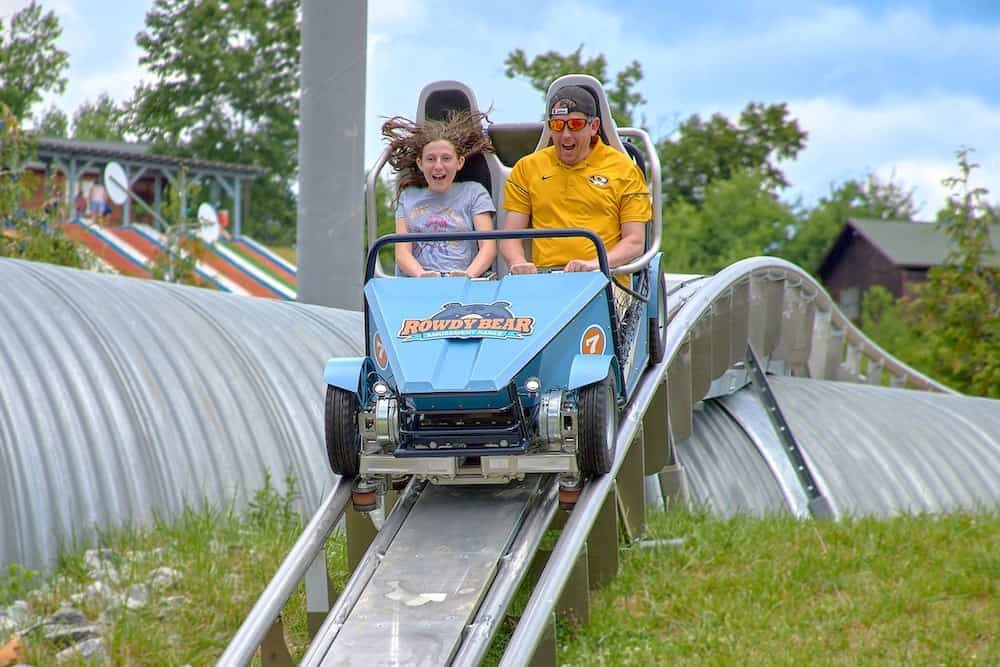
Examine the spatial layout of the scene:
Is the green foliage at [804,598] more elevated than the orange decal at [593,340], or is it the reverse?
the orange decal at [593,340]

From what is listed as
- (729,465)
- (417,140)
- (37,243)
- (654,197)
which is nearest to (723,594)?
(654,197)

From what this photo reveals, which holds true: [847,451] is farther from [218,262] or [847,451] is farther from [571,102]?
[218,262]

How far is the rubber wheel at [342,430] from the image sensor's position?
650cm

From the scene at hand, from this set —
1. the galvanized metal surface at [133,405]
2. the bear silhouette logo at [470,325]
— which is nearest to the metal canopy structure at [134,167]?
the galvanized metal surface at [133,405]

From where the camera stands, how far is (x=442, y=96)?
8.17 meters

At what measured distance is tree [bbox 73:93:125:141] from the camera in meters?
71.5

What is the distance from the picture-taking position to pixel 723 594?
6.76 meters

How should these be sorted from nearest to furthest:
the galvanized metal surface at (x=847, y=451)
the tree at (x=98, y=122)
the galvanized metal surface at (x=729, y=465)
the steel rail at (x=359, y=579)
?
1. the steel rail at (x=359, y=579)
2. the galvanized metal surface at (x=729, y=465)
3. the galvanized metal surface at (x=847, y=451)
4. the tree at (x=98, y=122)

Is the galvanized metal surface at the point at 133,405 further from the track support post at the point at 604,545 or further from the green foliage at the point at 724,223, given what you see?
the green foliage at the point at 724,223

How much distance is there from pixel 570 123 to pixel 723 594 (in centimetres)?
248

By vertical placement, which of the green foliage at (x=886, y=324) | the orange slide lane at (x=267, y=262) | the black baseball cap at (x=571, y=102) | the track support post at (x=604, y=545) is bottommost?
the green foliage at (x=886, y=324)

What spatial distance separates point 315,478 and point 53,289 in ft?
6.99

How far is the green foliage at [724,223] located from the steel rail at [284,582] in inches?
1617

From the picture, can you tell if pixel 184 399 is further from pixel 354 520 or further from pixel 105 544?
pixel 354 520
